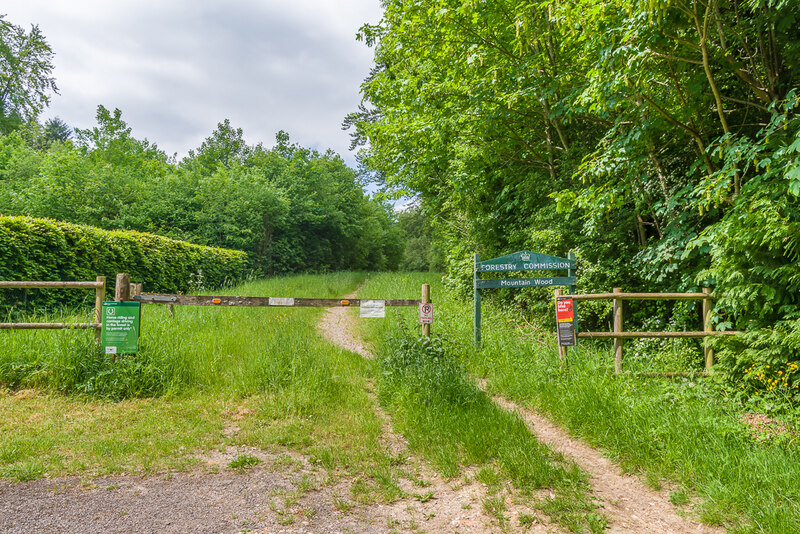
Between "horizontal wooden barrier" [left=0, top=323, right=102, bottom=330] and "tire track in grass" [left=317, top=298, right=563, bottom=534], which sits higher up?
"horizontal wooden barrier" [left=0, top=323, right=102, bottom=330]

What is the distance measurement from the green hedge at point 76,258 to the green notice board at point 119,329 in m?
3.57

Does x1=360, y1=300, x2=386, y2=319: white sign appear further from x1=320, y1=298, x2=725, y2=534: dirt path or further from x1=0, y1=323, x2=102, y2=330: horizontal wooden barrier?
x1=0, y1=323, x2=102, y2=330: horizontal wooden barrier

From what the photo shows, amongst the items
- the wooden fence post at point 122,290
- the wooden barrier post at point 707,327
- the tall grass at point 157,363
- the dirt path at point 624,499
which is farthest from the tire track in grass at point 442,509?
the wooden fence post at point 122,290

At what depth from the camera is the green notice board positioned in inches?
228

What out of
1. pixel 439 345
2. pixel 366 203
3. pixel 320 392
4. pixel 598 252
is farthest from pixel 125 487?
pixel 366 203

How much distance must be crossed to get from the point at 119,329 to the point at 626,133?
8.41 m

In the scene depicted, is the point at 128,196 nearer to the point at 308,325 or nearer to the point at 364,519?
the point at 308,325

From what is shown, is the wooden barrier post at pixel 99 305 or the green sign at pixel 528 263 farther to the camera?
the green sign at pixel 528 263

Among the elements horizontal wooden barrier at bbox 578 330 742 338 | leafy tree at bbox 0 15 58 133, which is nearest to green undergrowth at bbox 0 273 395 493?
horizontal wooden barrier at bbox 578 330 742 338

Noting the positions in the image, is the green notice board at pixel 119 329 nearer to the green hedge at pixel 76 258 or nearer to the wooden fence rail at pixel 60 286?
the wooden fence rail at pixel 60 286

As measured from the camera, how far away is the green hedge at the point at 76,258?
779cm

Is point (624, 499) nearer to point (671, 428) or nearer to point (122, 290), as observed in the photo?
point (671, 428)

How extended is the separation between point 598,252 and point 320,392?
6075mm

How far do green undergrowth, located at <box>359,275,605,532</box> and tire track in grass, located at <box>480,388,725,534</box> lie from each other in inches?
6.8
